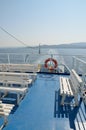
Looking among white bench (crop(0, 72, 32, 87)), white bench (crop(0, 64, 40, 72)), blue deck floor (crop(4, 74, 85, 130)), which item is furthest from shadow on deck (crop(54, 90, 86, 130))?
white bench (crop(0, 64, 40, 72))

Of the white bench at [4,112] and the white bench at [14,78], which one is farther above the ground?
the white bench at [14,78]

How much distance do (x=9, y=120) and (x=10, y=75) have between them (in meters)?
1.81

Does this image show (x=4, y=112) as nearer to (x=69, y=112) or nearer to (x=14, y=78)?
(x=69, y=112)

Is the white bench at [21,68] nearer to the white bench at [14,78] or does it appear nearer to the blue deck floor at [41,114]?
the blue deck floor at [41,114]

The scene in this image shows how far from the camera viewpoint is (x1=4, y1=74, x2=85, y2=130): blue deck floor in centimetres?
298

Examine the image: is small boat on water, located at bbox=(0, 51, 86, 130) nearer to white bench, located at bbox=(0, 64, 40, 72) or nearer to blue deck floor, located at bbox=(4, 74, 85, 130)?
blue deck floor, located at bbox=(4, 74, 85, 130)

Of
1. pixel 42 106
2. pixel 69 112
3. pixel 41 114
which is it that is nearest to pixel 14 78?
pixel 42 106

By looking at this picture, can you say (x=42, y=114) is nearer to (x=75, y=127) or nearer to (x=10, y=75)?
(x=75, y=127)

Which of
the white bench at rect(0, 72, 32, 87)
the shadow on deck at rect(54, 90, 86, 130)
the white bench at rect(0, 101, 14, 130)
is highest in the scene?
the white bench at rect(0, 72, 32, 87)

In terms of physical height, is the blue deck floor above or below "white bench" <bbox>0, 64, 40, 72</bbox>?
below

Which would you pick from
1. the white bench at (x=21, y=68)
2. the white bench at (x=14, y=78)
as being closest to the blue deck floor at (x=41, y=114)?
the white bench at (x=14, y=78)

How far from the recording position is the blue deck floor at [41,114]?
9.77 ft

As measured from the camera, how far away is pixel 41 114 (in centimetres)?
342

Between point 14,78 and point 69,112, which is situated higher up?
point 14,78
